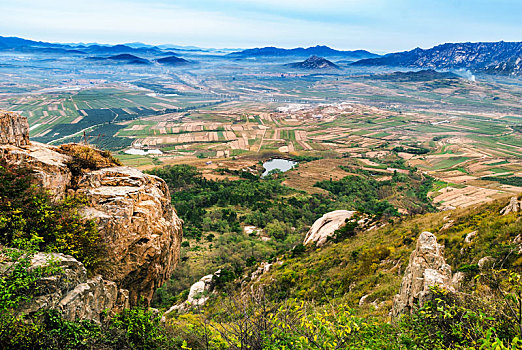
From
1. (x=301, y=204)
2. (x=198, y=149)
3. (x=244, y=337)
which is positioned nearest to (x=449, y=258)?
(x=244, y=337)

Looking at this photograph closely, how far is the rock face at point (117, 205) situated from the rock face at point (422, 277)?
1055 centimetres

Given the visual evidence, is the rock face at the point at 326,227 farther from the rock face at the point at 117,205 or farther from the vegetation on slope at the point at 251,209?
the rock face at the point at 117,205

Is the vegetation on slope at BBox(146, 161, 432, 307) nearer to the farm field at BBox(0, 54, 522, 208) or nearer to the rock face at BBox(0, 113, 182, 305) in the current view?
the farm field at BBox(0, 54, 522, 208)

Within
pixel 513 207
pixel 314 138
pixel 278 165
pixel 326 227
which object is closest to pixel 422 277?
pixel 513 207

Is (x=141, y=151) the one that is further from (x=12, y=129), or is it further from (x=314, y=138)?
(x=12, y=129)

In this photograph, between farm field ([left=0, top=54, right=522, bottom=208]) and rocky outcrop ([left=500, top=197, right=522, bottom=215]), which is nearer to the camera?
rocky outcrop ([left=500, top=197, right=522, bottom=215])

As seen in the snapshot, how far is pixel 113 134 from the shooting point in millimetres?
134750

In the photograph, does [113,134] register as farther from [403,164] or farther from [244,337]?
[244,337]

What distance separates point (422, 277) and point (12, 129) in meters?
18.0

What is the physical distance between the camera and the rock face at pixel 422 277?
27.4 feet

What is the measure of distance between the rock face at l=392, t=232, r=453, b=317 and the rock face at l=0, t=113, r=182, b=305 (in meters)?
10.6

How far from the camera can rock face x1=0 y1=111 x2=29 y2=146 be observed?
44.0 ft

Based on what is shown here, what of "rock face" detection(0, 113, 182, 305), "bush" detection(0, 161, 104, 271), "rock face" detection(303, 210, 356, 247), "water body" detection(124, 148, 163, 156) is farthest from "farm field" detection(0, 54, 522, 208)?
"bush" detection(0, 161, 104, 271)

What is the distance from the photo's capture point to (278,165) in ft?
328
